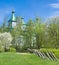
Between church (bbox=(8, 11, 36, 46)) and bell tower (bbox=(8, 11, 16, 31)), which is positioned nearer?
church (bbox=(8, 11, 36, 46))

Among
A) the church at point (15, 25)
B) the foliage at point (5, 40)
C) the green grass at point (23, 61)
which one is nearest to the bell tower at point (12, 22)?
the church at point (15, 25)

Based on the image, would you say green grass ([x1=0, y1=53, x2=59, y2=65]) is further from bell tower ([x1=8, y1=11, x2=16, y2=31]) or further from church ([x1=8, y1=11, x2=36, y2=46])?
bell tower ([x1=8, y1=11, x2=16, y2=31])

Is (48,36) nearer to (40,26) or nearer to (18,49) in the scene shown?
(40,26)

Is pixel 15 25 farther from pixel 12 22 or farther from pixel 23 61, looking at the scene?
pixel 23 61

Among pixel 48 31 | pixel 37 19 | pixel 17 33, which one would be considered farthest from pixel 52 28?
pixel 17 33

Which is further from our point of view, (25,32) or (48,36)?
(25,32)

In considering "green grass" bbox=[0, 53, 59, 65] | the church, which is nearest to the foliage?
the church

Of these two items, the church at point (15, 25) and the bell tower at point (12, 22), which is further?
the bell tower at point (12, 22)

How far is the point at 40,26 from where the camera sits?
59.7 m

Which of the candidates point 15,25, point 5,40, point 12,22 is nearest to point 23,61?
point 5,40

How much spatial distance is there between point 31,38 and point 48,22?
6035mm

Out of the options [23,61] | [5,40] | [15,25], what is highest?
[15,25]

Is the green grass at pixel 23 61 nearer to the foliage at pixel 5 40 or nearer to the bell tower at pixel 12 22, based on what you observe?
the foliage at pixel 5 40

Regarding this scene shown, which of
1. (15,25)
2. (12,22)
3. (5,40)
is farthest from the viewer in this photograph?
(12,22)
